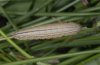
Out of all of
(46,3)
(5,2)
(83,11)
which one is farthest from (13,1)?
(83,11)

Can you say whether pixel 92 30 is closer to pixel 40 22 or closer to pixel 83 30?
pixel 83 30

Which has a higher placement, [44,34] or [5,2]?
[5,2]

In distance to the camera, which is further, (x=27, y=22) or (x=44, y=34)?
(x=27, y=22)

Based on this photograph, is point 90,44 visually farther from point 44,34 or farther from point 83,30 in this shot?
point 44,34

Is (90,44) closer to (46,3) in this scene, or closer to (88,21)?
(88,21)

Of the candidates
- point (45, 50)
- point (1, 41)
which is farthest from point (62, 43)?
point (1, 41)

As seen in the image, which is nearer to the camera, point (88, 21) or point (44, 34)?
point (44, 34)
